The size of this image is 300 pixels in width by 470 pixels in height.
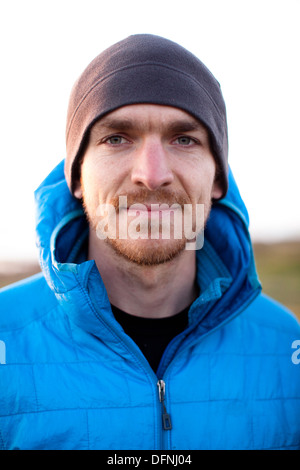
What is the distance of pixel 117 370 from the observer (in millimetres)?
2309

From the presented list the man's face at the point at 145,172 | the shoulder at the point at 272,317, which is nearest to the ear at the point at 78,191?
the man's face at the point at 145,172

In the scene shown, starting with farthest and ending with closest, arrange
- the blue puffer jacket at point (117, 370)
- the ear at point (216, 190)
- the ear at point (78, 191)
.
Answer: the ear at point (216, 190) → the ear at point (78, 191) → the blue puffer jacket at point (117, 370)

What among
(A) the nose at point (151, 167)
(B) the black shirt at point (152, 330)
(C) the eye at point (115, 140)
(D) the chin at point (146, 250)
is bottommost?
(B) the black shirt at point (152, 330)

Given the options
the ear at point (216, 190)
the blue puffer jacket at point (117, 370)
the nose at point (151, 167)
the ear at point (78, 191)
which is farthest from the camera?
the ear at point (216, 190)

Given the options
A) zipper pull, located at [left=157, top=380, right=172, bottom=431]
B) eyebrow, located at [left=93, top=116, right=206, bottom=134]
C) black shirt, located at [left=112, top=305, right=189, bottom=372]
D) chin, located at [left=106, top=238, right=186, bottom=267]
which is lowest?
zipper pull, located at [left=157, top=380, right=172, bottom=431]

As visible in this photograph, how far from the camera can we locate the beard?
244 cm

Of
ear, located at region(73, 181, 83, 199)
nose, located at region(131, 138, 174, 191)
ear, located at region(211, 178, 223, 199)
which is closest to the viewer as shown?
nose, located at region(131, 138, 174, 191)

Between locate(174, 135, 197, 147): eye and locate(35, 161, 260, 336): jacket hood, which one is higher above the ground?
locate(174, 135, 197, 147): eye

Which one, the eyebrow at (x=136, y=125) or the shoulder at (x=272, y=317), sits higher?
the eyebrow at (x=136, y=125)

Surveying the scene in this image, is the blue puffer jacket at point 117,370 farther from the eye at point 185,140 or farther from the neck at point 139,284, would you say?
the eye at point 185,140

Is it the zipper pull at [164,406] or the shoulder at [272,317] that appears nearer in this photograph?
the zipper pull at [164,406]

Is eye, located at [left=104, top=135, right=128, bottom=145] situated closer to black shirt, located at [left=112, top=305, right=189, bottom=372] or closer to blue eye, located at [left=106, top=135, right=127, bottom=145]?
blue eye, located at [left=106, top=135, right=127, bottom=145]

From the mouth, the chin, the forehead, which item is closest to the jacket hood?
the chin

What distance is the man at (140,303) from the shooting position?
2225mm
